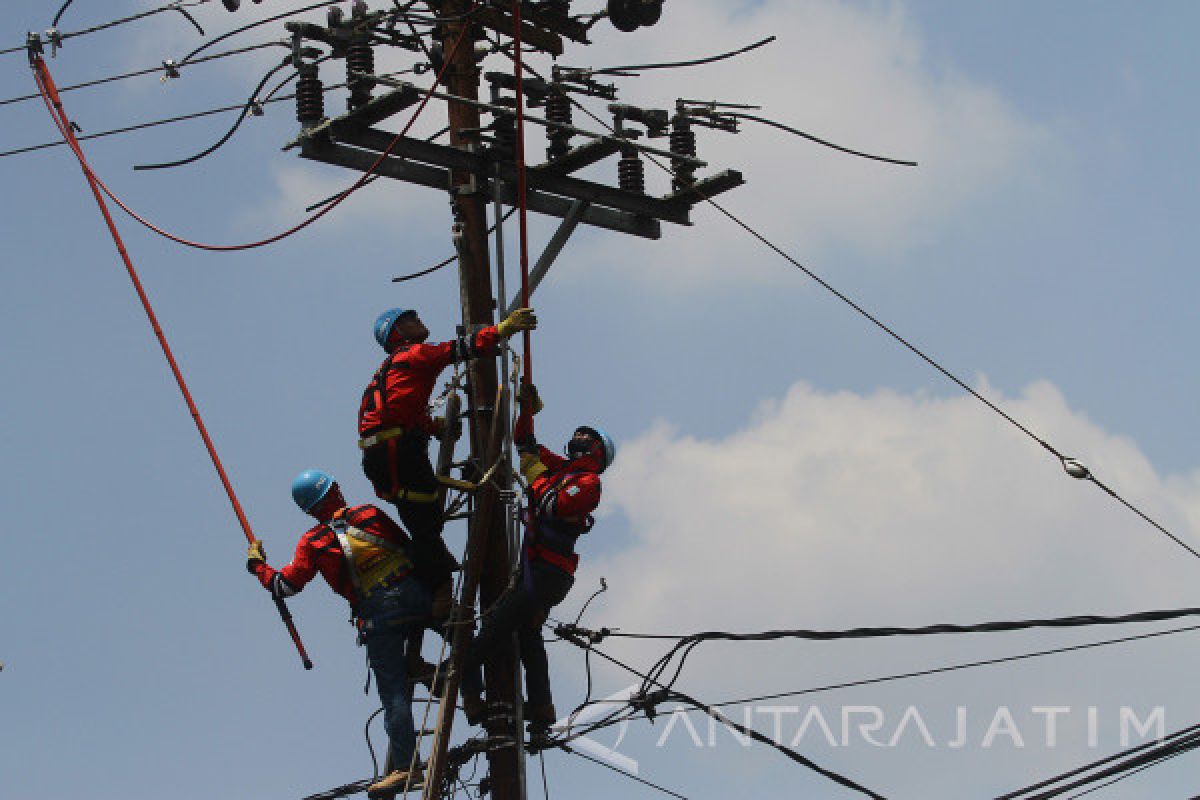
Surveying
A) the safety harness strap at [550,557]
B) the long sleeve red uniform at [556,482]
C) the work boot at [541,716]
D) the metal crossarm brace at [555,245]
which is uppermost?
the metal crossarm brace at [555,245]

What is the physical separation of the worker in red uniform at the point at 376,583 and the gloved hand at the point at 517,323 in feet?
5.51

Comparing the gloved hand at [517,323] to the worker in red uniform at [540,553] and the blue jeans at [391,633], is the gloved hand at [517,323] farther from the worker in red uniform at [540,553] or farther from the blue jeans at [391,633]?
the blue jeans at [391,633]

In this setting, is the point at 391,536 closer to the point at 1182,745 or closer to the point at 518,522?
the point at 518,522

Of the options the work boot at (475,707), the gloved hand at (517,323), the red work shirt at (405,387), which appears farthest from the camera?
the work boot at (475,707)

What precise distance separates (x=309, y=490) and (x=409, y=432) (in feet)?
3.00

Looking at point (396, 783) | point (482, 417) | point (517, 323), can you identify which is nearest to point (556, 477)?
point (482, 417)

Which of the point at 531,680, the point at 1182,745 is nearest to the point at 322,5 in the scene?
the point at 531,680

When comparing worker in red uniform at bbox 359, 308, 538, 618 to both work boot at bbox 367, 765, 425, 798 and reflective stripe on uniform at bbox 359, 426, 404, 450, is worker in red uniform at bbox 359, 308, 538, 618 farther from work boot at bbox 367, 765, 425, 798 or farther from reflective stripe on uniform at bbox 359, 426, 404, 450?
work boot at bbox 367, 765, 425, 798

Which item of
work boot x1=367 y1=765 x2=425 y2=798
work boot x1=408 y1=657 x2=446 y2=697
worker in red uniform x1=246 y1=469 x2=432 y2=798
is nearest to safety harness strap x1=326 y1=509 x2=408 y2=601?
worker in red uniform x1=246 y1=469 x2=432 y2=798

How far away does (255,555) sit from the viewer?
1609 centimetres

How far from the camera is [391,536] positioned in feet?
52.7

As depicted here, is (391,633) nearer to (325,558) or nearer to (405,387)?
(325,558)

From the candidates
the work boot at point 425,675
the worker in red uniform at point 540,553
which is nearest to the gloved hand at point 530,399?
the worker in red uniform at point 540,553

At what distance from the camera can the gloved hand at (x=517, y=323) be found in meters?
15.2
